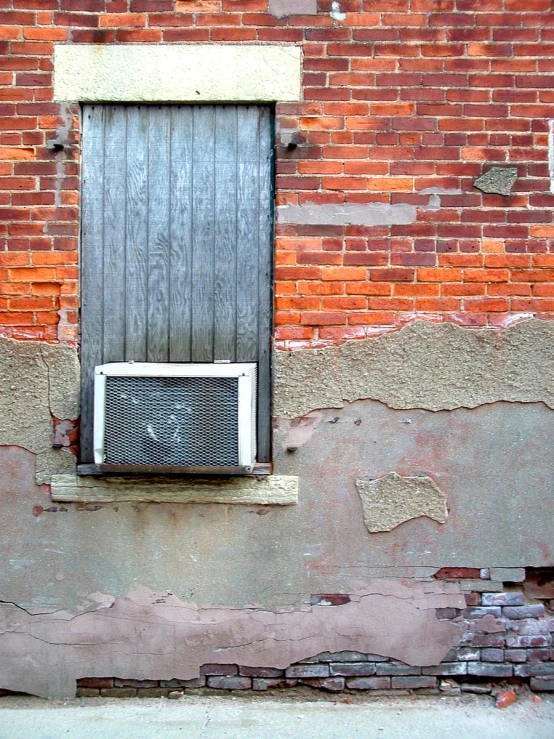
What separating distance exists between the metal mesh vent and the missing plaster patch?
5.61ft

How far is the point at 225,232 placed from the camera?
3.42 metres

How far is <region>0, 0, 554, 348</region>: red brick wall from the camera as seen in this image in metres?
3.33

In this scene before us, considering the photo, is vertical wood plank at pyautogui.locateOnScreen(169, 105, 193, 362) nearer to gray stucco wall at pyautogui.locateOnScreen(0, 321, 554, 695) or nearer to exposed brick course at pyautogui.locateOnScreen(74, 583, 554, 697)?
gray stucco wall at pyautogui.locateOnScreen(0, 321, 554, 695)

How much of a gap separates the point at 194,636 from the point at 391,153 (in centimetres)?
282

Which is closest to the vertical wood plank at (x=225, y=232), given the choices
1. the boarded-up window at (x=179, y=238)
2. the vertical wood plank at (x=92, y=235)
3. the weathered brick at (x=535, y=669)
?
the boarded-up window at (x=179, y=238)

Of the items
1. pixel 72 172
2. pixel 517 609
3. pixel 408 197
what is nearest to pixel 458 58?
pixel 408 197

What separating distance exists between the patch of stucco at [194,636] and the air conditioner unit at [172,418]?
82 cm

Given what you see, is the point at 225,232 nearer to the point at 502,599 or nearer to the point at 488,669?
the point at 502,599

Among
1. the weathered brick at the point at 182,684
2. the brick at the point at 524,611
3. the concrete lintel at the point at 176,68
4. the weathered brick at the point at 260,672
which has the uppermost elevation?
the concrete lintel at the point at 176,68

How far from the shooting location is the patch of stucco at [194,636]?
330cm

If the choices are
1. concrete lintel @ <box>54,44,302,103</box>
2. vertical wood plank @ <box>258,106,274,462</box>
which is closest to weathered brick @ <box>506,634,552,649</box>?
vertical wood plank @ <box>258,106,274,462</box>

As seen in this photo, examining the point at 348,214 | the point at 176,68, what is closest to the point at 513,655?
the point at 348,214

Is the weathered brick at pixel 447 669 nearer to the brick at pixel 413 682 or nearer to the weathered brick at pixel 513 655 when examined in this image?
the brick at pixel 413 682

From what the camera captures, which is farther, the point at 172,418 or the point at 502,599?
the point at 502,599
